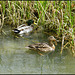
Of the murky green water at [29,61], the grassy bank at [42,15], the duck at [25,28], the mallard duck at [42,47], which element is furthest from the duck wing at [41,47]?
the duck at [25,28]

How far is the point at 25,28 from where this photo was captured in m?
6.16

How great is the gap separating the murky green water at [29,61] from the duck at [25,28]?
541mm

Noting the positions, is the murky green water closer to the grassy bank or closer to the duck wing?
the duck wing

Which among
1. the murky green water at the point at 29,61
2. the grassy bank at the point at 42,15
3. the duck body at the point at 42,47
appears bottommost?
the murky green water at the point at 29,61

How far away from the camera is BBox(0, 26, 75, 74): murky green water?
396cm

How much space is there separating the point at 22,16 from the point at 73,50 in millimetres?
2353

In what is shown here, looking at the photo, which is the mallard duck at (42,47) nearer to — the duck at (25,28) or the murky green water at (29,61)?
the murky green water at (29,61)

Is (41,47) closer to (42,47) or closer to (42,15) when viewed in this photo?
(42,47)

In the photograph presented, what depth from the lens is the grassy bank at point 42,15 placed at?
5.55 meters

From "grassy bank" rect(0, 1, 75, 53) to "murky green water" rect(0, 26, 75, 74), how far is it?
674mm

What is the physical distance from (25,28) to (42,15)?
2.14 feet

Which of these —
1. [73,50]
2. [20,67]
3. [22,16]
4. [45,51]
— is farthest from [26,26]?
[20,67]

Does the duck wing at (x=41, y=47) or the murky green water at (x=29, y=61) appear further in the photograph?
the duck wing at (x=41, y=47)

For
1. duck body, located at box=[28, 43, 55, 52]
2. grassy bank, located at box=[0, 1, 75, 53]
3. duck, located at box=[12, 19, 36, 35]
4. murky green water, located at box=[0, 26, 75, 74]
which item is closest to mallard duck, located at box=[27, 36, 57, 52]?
duck body, located at box=[28, 43, 55, 52]
